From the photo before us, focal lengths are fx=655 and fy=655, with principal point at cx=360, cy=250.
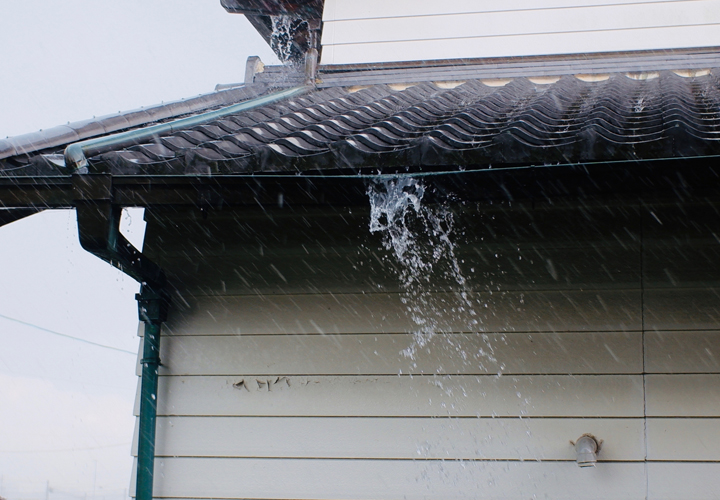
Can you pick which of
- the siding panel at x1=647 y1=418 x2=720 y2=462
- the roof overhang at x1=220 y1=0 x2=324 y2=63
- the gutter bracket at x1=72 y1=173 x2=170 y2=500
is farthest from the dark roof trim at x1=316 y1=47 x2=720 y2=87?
the siding panel at x1=647 y1=418 x2=720 y2=462

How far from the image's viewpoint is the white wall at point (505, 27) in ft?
15.5

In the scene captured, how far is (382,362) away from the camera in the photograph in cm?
325

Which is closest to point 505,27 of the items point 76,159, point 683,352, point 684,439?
point 683,352

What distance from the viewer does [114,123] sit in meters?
3.49

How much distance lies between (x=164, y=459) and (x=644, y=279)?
2510 mm

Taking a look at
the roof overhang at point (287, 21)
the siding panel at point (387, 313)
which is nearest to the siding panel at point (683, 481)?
the siding panel at point (387, 313)

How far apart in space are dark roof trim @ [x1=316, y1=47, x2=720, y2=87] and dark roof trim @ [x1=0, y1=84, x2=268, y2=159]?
0.72 metres

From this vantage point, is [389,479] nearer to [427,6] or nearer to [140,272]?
[140,272]

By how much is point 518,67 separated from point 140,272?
3195 millimetres

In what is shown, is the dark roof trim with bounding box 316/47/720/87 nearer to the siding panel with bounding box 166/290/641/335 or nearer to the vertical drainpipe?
the siding panel with bounding box 166/290/641/335

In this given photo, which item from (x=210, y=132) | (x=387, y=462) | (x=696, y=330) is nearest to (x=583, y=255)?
(x=696, y=330)

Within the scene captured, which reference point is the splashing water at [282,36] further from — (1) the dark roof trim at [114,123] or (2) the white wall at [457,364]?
(2) the white wall at [457,364]

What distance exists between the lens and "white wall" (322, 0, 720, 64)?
185 inches

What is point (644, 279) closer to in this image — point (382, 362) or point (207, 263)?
point (382, 362)
